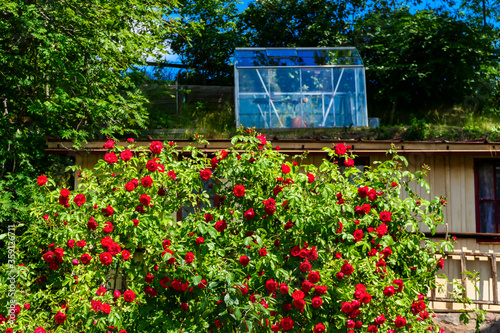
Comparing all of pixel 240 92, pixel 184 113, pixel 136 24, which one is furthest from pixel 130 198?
pixel 184 113

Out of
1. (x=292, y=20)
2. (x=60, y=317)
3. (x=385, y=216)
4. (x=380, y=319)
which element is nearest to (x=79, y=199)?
(x=60, y=317)

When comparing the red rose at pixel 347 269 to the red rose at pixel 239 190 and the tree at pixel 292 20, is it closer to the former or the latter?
the red rose at pixel 239 190

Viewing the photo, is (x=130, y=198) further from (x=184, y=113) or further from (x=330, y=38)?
(x=330, y=38)

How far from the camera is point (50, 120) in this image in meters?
11.3

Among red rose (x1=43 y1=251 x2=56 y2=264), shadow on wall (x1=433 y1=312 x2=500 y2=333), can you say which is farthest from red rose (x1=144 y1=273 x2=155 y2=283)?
shadow on wall (x1=433 y1=312 x2=500 y2=333)

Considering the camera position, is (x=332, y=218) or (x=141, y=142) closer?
(x=332, y=218)

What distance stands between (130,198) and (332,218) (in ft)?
7.29

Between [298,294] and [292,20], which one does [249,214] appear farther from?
[292,20]

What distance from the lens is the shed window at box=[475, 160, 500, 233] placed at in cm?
987

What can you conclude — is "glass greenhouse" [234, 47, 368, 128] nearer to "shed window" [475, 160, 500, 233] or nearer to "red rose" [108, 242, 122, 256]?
"shed window" [475, 160, 500, 233]

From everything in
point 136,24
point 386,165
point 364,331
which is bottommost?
point 364,331

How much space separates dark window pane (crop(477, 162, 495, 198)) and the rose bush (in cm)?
439

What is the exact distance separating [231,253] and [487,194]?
6450 mm

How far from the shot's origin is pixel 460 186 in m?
9.88
